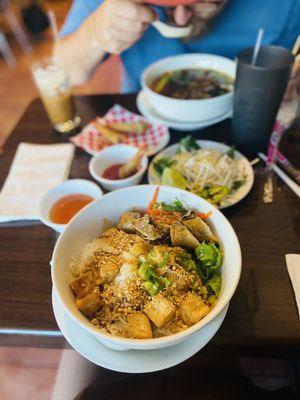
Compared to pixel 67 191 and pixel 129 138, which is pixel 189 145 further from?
pixel 67 191

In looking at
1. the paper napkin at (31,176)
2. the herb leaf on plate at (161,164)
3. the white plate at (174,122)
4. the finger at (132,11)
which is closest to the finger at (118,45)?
the finger at (132,11)

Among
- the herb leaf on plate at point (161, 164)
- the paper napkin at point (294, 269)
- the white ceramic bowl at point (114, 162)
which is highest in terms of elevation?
the white ceramic bowl at point (114, 162)

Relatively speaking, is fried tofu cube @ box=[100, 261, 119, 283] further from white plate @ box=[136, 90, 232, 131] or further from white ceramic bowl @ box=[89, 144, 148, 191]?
white plate @ box=[136, 90, 232, 131]

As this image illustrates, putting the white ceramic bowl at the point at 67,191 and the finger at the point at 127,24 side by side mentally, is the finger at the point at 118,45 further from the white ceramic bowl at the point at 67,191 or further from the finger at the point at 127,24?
the white ceramic bowl at the point at 67,191

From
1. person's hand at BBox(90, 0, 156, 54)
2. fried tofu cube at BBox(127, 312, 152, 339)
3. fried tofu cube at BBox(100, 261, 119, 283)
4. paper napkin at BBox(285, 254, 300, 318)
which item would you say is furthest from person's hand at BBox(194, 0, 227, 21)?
fried tofu cube at BBox(127, 312, 152, 339)

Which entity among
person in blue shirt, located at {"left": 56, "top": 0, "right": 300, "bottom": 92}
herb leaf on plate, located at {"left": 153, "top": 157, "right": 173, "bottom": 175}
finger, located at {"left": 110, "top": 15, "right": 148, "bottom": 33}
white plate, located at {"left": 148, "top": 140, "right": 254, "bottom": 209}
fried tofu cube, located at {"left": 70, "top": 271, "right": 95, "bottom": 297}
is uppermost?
finger, located at {"left": 110, "top": 15, "right": 148, "bottom": 33}

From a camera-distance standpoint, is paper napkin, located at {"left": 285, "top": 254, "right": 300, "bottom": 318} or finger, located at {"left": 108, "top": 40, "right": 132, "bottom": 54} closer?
paper napkin, located at {"left": 285, "top": 254, "right": 300, "bottom": 318}
